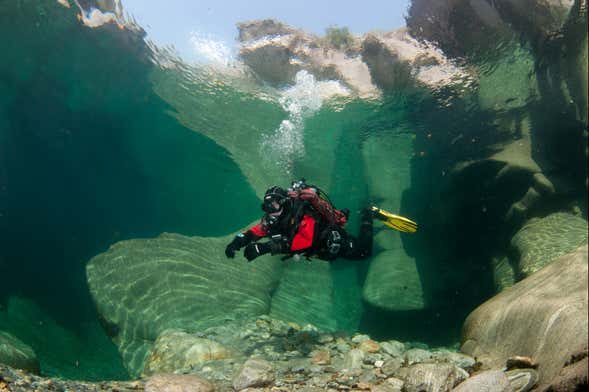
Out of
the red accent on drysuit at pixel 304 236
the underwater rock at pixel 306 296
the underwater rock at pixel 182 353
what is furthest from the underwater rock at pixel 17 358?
the underwater rock at pixel 306 296

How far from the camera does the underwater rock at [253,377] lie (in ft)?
12.0

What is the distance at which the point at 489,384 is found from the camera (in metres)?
2.70

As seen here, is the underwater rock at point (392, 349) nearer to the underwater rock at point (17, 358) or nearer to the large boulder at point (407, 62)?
the underwater rock at point (17, 358)

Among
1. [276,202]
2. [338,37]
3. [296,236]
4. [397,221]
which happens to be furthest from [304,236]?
[338,37]

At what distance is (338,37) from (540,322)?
977cm

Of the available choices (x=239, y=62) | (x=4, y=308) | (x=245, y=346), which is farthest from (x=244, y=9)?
(x=4, y=308)

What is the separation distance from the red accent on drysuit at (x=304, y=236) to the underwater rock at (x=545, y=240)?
12.4ft

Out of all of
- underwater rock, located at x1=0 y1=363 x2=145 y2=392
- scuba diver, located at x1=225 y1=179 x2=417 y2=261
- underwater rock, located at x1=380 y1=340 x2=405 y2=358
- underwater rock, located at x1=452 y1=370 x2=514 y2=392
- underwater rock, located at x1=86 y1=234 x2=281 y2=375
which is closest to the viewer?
underwater rock, located at x1=452 y1=370 x2=514 y2=392

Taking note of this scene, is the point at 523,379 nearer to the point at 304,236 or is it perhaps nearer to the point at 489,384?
the point at 489,384

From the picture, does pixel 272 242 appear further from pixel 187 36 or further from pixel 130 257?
pixel 187 36

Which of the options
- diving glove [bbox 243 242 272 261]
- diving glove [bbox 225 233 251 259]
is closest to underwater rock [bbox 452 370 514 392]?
diving glove [bbox 243 242 272 261]

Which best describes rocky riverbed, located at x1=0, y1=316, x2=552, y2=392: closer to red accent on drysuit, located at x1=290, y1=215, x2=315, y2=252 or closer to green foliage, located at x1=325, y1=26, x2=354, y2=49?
red accent on drysuit, located at x1=290, y1=215, x2=315, y2=252

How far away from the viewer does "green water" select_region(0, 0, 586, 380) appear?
9266 millimetres

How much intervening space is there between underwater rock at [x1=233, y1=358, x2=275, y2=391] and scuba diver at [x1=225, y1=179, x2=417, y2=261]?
1519 mm
